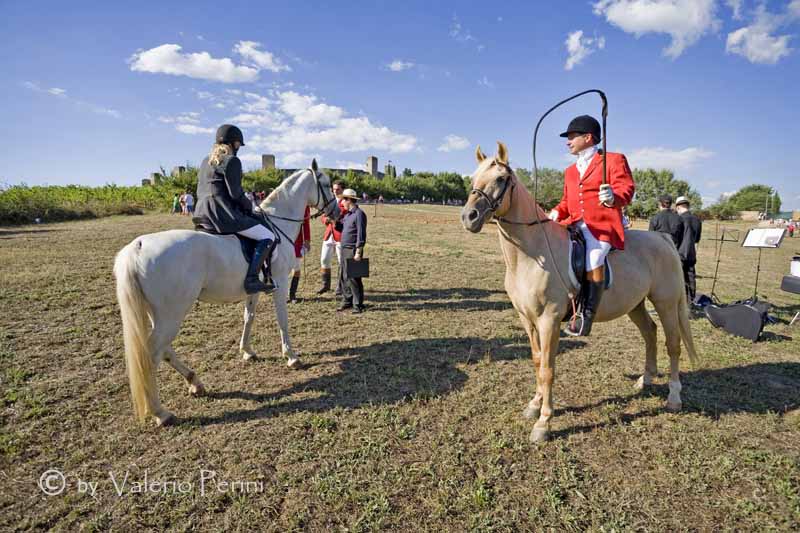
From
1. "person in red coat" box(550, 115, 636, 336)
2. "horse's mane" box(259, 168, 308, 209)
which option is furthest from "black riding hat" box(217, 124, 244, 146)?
"person in red coat" box(550, 115, 636, 336)

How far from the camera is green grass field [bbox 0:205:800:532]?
2.67 metres

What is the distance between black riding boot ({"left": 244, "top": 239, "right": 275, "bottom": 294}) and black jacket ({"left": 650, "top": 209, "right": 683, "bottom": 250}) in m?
7.76

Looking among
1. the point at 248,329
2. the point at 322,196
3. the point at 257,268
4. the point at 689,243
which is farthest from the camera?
the point at 689,243

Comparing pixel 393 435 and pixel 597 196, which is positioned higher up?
pixel 597 196

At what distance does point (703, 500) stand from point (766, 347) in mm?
4684

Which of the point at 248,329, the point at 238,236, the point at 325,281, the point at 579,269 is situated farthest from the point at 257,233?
the point at 325,281

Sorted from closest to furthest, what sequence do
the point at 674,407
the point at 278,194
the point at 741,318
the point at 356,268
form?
the point at 674,407, the point at 278,194, the point at 741,318, the point at 356,268

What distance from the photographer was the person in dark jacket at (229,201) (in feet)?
13.7

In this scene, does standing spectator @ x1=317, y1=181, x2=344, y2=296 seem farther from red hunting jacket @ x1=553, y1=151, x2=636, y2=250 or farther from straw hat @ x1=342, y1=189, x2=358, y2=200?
red hunting jacket @ x1=553, y1=151, x2=636, y2=250

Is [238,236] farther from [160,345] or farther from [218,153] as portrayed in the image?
[160,345]

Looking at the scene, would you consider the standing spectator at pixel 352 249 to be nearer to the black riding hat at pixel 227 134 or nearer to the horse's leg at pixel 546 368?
the black riding hat at pixel 227 134

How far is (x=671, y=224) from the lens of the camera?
7699 mm
